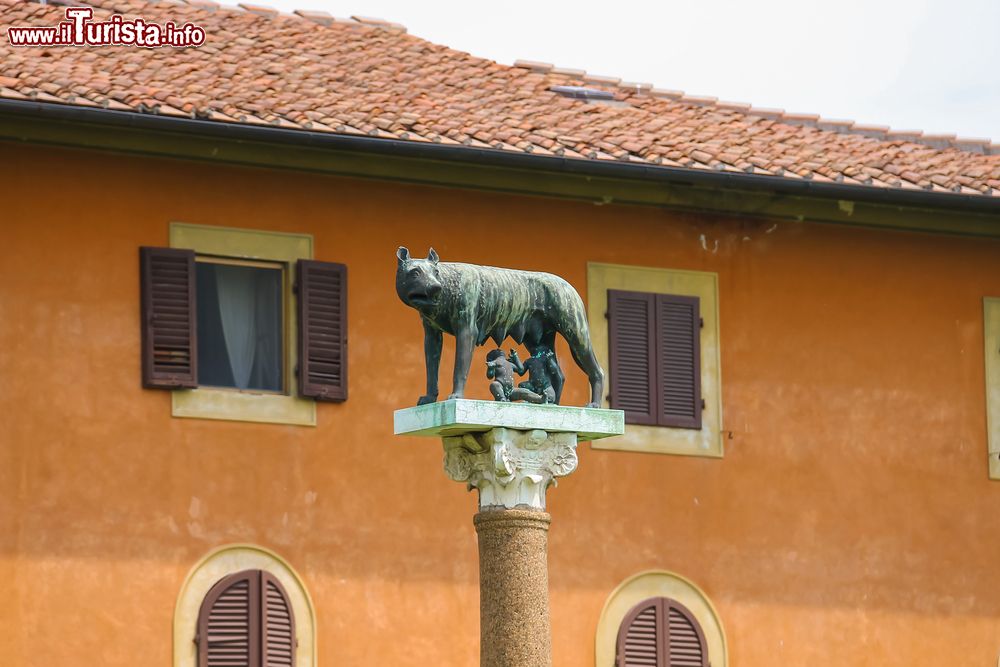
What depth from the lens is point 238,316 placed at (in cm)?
2061

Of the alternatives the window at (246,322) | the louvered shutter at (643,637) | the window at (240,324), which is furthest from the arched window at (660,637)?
the window at (240,324)

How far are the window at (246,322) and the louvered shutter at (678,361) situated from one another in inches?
103

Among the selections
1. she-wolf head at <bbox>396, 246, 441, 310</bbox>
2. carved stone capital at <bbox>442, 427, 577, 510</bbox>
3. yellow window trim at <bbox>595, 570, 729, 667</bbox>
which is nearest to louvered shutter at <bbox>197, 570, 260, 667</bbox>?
yellow window trim at <bbox>595, 570, 729, 667</bbox>

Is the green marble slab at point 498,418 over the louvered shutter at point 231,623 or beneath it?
over

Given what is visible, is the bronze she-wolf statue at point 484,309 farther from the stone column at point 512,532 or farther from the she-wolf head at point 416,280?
the stone column at point 512,532

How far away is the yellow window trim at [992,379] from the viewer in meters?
22.8

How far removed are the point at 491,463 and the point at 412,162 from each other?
19.6 feet

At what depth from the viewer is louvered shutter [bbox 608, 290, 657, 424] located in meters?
21.6

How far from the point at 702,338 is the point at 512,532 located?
23.2 ft

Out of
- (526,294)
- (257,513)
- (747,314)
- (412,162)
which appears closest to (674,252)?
(747,314)

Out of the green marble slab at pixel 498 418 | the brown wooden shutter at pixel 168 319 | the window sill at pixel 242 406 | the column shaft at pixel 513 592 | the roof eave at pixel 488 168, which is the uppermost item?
the roof eave at pixel 488 168

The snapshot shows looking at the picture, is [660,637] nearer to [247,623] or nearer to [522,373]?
[247,623]

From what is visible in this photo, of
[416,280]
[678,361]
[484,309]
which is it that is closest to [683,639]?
[678,361]

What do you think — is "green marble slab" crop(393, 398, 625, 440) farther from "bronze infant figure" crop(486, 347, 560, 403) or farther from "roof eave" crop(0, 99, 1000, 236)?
"roof eave" crop(0, 99, 1000, 236)
